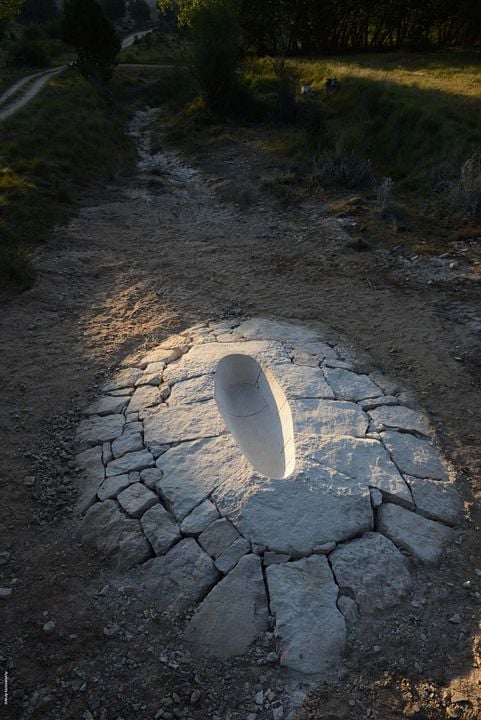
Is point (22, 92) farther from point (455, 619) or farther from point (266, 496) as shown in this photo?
point (455, 619)

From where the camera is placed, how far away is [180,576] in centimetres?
395

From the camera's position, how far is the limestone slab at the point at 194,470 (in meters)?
4.40

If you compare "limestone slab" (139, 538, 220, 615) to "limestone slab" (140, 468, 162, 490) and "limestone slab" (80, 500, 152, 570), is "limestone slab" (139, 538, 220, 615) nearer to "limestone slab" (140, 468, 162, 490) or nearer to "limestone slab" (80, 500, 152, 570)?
"limestone slab" (80, 500, 152, 570)

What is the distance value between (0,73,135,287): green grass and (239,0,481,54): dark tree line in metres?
10.4

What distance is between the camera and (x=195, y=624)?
3.68 metres

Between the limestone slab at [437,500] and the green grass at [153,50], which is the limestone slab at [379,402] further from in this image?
the green grass at [153,50]

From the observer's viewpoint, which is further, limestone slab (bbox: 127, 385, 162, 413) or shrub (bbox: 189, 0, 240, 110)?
Result: shrub (bbox: 189, 0, 240, 110)

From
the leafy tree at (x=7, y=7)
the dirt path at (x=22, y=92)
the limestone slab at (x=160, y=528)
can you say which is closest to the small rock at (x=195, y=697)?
the limestone slab at (x=160, y=528)

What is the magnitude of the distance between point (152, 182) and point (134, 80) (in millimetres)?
16977

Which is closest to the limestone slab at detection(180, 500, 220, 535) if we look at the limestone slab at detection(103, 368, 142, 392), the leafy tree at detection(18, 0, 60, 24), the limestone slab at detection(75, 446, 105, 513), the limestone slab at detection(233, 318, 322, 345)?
the limestone slab at detection(75, 446, 105, 513)

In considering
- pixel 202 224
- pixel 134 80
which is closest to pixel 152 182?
pixel 202 224

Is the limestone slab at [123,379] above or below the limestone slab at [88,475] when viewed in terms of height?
above

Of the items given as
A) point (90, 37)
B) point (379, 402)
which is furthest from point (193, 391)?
point (90, 37)

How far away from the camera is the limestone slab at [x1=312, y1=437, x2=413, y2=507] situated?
4.50 meters
